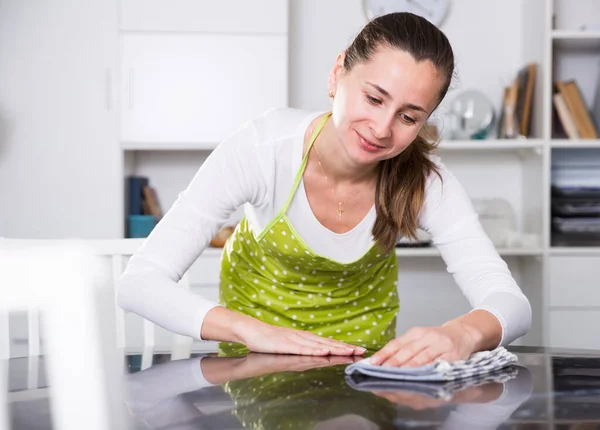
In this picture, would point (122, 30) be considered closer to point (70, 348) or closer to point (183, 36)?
point (183, 36)

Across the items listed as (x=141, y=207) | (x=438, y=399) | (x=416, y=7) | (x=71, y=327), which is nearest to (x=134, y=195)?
(x=141, y=207)

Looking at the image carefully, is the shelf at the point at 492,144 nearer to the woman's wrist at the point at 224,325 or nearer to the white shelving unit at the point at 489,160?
the white shelving unit at the point at 489,160

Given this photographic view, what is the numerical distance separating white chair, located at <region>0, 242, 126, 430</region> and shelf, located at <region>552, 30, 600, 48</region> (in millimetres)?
2203

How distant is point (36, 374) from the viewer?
1.20 m

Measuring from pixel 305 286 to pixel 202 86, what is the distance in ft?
5.32

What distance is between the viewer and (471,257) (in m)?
1.58

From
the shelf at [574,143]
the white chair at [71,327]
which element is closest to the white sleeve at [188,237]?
the white chair at [71,327]

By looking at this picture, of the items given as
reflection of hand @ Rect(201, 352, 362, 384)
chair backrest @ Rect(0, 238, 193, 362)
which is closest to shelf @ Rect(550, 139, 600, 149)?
chair backrest @ Rect(0, 238, 193, 362)

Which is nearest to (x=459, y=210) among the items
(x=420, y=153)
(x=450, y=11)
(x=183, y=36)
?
(x=420, y=153)

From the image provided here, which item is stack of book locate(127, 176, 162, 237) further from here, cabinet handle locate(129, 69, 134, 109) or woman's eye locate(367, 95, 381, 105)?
woman's eye locate(367, 95, 381, 105)

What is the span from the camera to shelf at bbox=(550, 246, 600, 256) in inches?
127

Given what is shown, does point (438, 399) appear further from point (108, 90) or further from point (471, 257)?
point (108, 90)

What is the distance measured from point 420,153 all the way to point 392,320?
41cm

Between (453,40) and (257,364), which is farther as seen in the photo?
(453,40)
